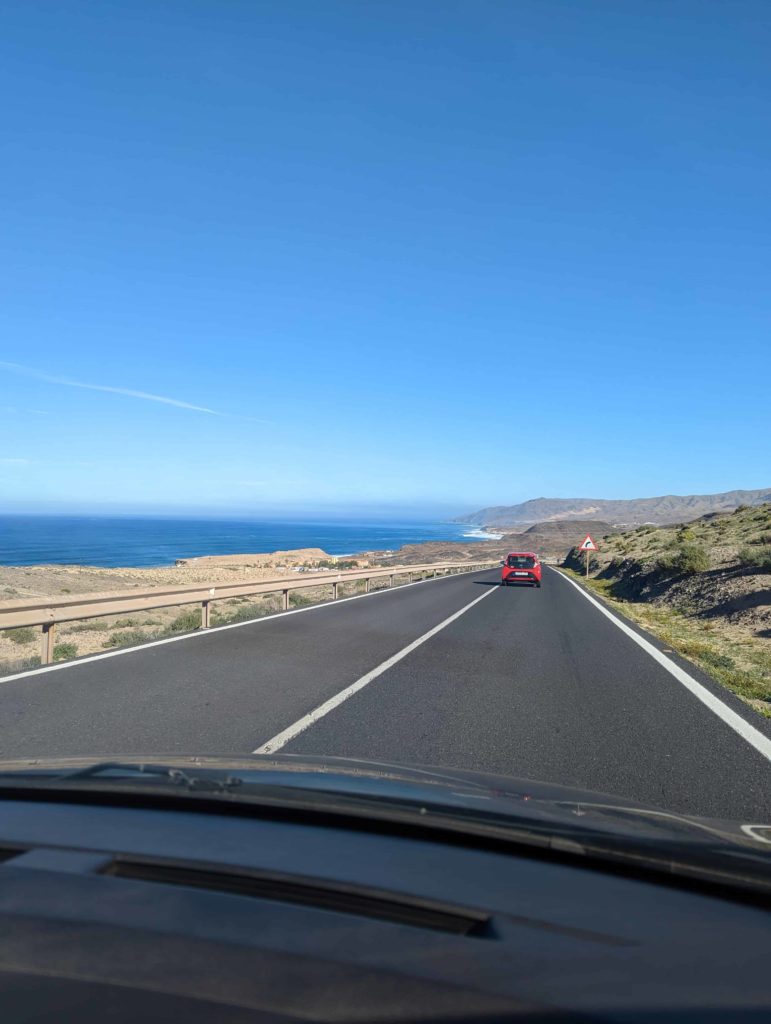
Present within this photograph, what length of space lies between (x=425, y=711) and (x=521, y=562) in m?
26.0

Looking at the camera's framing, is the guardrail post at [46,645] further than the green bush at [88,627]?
No

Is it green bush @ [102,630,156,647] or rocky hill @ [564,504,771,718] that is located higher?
rocky hill @ [564,504,771,718]

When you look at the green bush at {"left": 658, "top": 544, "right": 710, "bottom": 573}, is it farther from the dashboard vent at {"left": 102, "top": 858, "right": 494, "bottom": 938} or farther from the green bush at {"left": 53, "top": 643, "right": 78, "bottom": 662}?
the dashboard vent at {"left": 102, "top": 858, "right": 494, "bottom": 938}

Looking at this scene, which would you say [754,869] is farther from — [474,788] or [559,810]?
[474,788]

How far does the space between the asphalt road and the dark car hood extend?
1.26m

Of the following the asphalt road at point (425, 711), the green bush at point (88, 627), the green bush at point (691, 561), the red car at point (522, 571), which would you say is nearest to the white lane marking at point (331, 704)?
the asphalt road at point (425, 711)

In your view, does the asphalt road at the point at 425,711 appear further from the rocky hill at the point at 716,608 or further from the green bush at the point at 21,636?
the green bush at the point at 21,636

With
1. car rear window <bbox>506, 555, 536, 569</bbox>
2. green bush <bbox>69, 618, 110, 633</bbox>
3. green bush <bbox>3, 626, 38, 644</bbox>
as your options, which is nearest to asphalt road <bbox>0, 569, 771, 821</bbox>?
green bush <bbox>3, 626, 38, 644</bbox>

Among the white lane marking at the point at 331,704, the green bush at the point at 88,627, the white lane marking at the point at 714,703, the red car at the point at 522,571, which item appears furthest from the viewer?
the red car at the point at 522,571

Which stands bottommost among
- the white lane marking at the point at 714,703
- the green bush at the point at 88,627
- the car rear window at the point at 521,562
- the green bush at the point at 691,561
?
the green bush at the point at 88,627

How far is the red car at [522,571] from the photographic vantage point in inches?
1297

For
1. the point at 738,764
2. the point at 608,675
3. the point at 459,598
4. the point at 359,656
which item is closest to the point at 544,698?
the point at 608,675

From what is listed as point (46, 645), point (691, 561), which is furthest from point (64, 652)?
point (691, 561)

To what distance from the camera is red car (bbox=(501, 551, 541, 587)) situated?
3294cm
